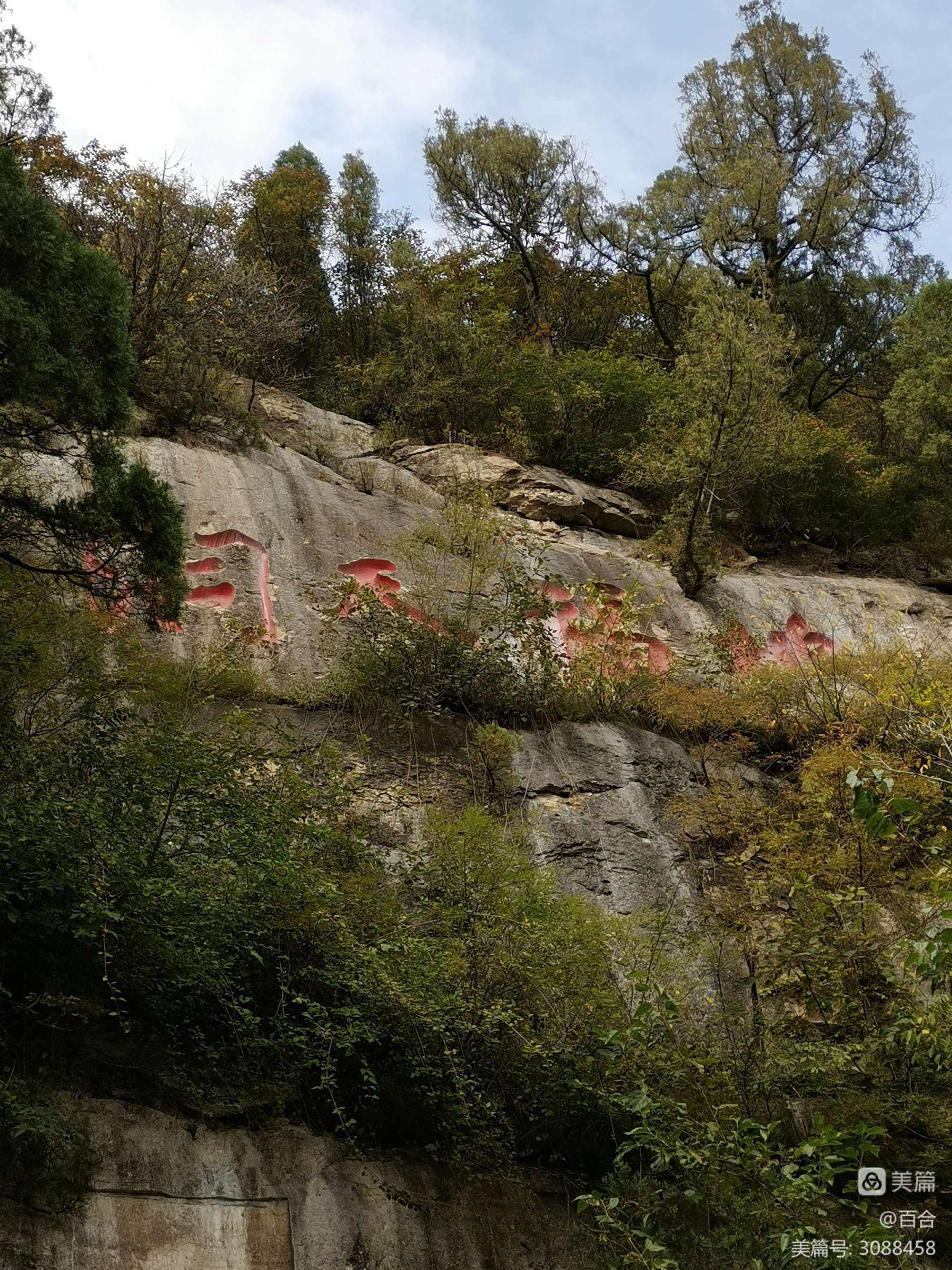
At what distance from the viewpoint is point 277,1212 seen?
191 inches

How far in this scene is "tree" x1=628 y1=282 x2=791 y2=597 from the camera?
33.6 feet

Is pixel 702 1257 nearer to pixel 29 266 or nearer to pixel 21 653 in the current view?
pixel 21 653

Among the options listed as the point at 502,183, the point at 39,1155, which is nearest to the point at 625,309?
the point at 502,183

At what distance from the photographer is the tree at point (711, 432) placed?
10.2 metres

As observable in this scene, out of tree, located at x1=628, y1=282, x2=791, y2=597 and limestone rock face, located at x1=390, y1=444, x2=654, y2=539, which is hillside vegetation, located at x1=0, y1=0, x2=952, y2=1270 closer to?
tree, located at x1=628, y1=282, x2=791, y2=597

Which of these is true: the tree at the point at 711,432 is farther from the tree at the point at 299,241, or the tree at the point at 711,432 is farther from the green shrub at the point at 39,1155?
the green shrub at the point at 39,1155

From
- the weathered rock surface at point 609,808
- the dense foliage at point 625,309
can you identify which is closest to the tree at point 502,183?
the dense foliage at point 625,309

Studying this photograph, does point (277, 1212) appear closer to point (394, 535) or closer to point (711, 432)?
point (394, 535)

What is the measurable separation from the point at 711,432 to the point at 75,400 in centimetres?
607

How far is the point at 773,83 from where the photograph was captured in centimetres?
1558

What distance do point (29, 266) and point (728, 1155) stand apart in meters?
5.02

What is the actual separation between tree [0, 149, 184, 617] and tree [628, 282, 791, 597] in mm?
5443

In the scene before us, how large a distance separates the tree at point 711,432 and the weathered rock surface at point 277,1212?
20.3 feet

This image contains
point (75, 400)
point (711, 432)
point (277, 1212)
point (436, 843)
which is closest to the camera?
point (277, 1212)
